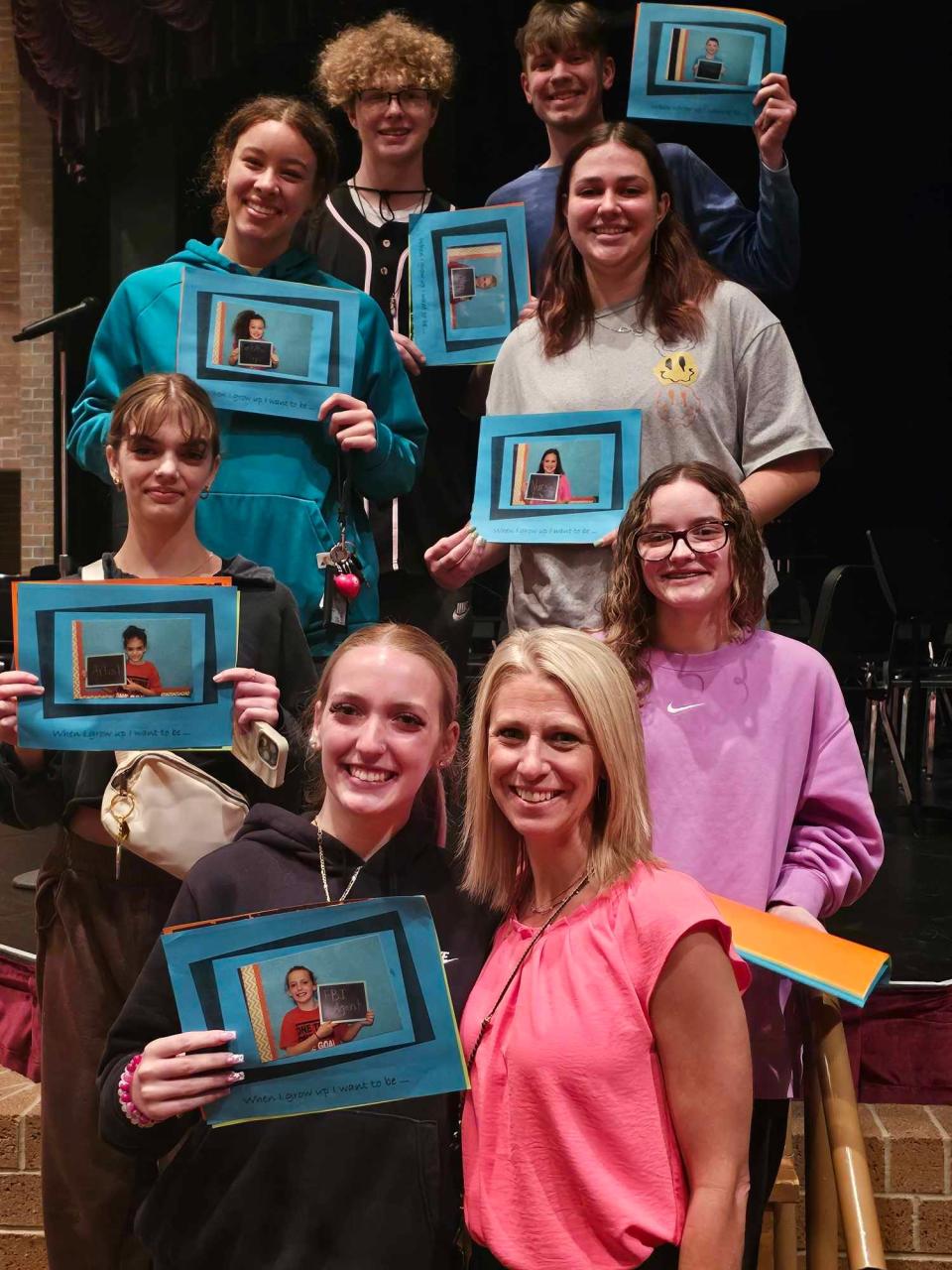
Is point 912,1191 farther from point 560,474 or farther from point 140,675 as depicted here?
point 140,675

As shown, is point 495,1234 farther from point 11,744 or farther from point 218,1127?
point 11,744

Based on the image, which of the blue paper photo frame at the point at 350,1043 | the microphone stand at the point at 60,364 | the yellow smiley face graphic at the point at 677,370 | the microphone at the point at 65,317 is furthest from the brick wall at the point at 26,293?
the blue paper photo frame at the point at 350,1043

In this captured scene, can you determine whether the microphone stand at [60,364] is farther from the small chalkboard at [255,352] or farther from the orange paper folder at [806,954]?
the orange paper folder at [806,954]

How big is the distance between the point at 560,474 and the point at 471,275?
0.62 m

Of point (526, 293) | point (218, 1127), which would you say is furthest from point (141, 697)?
point (526, 293)

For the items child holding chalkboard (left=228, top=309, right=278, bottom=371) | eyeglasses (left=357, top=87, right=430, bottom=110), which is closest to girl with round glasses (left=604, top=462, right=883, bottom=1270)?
child holding chalkboard (left=228, top=309, right=278, bottom=371)

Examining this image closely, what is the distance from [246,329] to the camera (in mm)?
Answer: 2289

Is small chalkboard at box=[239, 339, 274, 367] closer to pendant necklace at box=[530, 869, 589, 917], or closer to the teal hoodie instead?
the teal hoodie

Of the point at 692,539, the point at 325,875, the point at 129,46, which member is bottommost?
the point at 325,875

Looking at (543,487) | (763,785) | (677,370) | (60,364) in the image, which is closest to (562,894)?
(763,785)

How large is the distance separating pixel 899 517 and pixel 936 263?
4.95ft

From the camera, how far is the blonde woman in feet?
4.54

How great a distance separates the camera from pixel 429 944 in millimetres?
1390

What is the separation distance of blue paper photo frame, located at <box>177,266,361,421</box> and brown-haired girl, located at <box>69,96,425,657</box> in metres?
0.04
